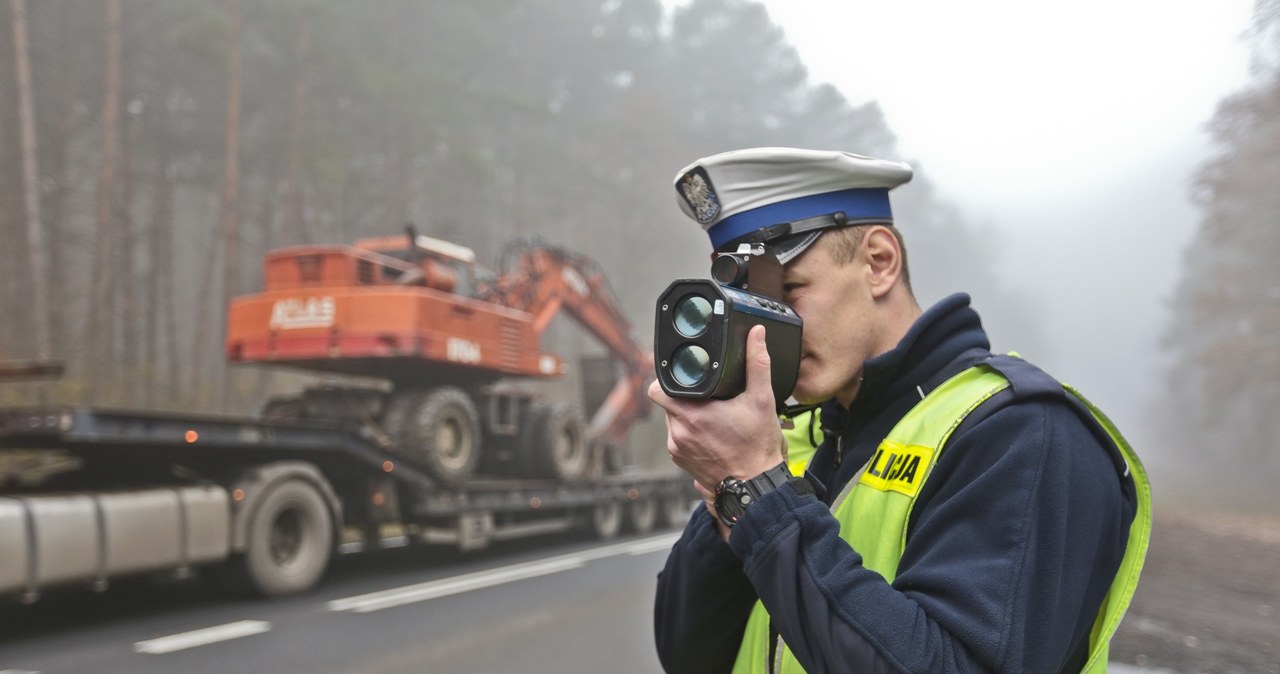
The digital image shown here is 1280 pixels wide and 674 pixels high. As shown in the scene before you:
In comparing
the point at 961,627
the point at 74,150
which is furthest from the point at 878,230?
the point at 74,150

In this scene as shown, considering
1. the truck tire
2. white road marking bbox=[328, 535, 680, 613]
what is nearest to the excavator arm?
the truck tire

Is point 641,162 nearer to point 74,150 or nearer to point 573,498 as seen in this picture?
point 74,150

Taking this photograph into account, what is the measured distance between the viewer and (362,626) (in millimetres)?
6188

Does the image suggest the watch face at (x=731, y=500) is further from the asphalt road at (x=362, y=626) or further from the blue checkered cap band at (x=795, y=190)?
the asphalt road at (x=362, y=626)

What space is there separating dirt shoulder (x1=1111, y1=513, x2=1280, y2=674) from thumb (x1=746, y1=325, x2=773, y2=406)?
3.98 m

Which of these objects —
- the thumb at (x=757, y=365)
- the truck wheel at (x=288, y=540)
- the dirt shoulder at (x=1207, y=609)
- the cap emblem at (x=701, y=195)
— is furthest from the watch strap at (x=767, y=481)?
the truck wheel at (x=288, y=540)

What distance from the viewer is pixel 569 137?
30609 mm

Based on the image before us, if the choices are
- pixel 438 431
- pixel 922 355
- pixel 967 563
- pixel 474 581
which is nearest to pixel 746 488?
pixel 967 563

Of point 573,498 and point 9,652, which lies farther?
point 573,498

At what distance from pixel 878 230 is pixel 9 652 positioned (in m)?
5.80

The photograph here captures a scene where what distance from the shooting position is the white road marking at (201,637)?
552cm

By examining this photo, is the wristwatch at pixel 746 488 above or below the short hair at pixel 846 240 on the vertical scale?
below

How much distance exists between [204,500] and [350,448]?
1.59 meters

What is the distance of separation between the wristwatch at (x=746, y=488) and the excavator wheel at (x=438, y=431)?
7989mm
